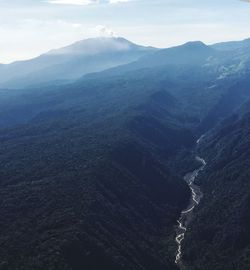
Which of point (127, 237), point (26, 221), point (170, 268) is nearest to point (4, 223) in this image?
point (26, 221)

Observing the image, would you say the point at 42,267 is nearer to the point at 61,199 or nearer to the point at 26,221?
the point at 26,221

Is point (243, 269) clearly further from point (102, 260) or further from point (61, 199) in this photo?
point (61, 199)

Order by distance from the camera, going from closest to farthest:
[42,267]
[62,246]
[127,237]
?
[42,267]
[62,246]
[127,237]

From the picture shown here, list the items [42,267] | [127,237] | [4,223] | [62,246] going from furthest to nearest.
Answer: [127,237] → [4,223] → [62,246] → [42,267]

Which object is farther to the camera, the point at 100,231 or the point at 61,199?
the point at 61,199

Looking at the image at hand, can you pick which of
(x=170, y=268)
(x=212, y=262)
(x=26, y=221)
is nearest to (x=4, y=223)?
(x=26, y=221)

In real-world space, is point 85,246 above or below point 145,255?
above

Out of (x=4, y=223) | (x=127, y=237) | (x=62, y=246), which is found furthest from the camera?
(x=127, y=237)

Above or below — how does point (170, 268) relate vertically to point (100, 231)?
below

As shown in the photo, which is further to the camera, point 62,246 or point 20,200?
point 20,200
